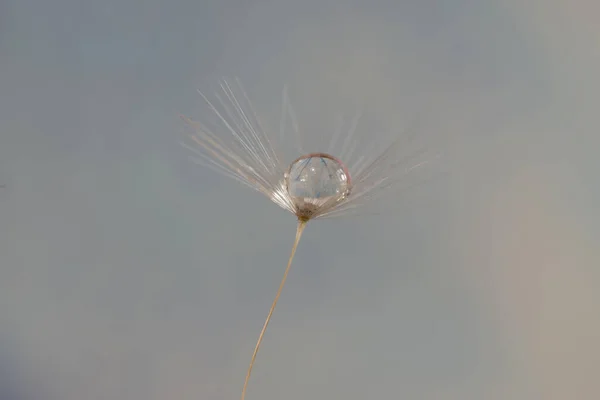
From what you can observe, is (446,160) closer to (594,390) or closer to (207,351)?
(594,390)

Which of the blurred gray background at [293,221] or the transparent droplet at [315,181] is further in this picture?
the blurred gray background at [293,221]

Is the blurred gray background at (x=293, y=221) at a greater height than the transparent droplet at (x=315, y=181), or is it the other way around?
the blurred gray background at (x=293, y=221)

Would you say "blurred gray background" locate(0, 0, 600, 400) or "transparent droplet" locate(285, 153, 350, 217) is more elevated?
"blurred gray background" locate(0, 0, 600, 400)

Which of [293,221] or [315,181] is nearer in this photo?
[315,181]

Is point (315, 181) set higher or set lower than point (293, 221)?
lower

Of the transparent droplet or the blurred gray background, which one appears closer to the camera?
the transparent droplet
